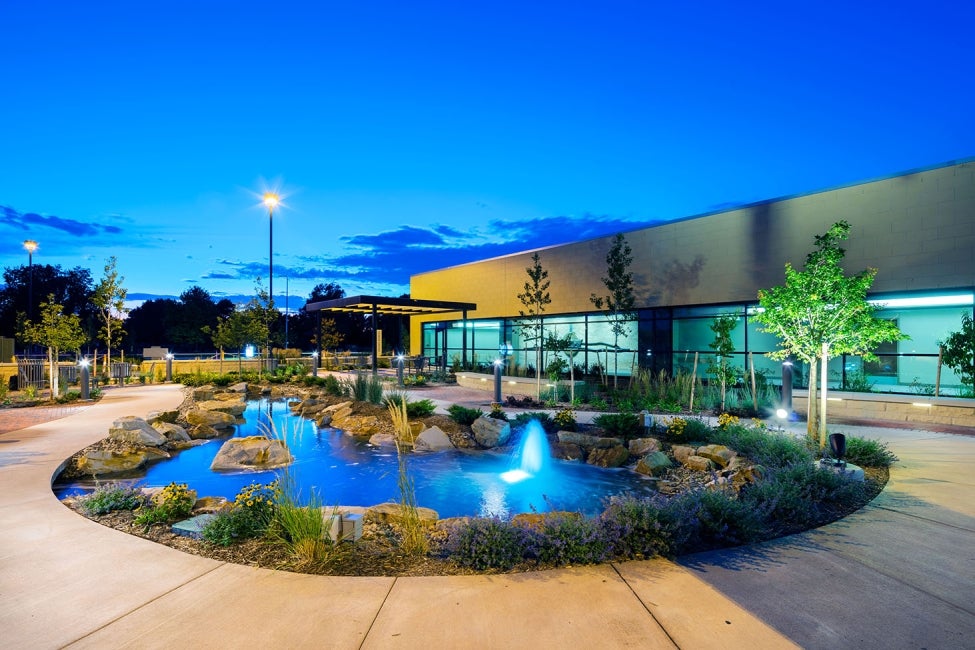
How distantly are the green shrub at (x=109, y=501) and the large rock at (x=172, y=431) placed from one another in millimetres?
5992

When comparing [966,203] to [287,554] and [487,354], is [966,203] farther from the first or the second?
[487,354]

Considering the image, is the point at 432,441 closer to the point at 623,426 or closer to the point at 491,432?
the point at 491,432

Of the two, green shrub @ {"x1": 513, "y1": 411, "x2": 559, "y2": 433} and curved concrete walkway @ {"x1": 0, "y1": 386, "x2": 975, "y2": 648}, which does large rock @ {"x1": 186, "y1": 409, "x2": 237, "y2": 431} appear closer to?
green shrub @ {"x1": 513, "y1": 411, "x2": 559, "y2": 433}

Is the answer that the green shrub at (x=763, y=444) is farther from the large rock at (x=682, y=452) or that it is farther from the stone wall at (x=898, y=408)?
the stone wall at (x=898, y=408)

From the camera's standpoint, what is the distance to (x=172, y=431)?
11.9 meters

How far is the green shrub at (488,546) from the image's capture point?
428 cm

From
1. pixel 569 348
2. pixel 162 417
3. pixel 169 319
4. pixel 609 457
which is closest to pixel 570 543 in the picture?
pixel 609 457

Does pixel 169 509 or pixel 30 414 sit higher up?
pixel 169 509

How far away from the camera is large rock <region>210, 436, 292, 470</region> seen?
9.90 metres

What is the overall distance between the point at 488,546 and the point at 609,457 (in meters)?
5.71

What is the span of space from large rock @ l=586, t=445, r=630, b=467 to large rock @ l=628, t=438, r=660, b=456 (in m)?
0.18

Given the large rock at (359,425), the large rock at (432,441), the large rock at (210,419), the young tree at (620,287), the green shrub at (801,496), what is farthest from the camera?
the young tree at (620,287)

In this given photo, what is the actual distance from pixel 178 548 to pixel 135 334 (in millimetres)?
77141

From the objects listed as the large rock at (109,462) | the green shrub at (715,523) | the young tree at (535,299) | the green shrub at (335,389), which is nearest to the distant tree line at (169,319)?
the young tree at (535,299)
